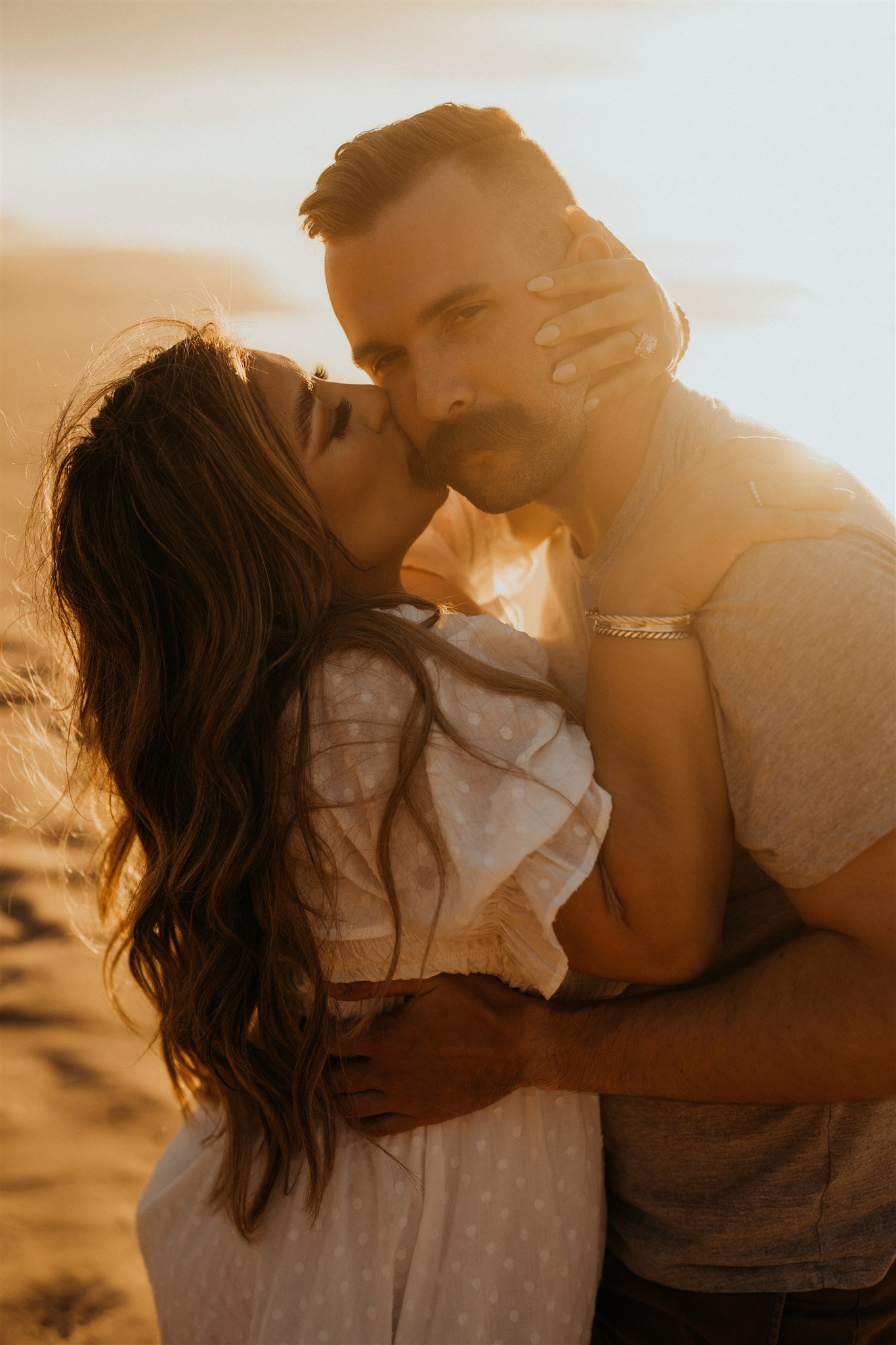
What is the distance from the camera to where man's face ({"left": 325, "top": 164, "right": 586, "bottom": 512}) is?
8.23 feet

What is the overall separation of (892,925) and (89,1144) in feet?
13.7

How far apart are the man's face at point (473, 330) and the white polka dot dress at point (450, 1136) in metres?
0.62

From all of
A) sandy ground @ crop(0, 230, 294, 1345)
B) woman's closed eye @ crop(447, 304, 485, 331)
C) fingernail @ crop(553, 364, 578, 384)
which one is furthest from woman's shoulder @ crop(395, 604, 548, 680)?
sandy ground @ crop(0, 230, 294, 1345)

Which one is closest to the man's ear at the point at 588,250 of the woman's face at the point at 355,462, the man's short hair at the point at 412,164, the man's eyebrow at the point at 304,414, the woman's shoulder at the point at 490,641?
the man's short hair at the point at 412,164

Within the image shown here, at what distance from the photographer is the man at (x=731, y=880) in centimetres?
170

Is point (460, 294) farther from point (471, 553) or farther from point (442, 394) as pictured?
point (471, 553)

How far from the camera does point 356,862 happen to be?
1845mm

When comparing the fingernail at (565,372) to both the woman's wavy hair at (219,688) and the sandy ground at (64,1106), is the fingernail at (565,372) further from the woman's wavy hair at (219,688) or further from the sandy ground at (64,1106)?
the sandy ground at (64,1106)

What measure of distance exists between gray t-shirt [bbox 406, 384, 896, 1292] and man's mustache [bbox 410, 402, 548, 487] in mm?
341

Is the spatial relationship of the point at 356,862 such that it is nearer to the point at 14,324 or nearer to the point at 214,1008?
the point at 214,1008

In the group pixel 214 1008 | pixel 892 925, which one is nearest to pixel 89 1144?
pixel 214 1008

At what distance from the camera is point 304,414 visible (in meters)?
2.36

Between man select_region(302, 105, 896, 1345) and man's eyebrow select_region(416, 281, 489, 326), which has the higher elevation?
man's eyebrow select_region(416, 281, 489, 326)

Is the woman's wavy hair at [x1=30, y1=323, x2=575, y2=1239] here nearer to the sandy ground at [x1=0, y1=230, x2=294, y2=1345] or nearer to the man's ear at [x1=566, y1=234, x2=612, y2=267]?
the sandy ground at [x1=0, y1=230, x2=294, y2=1345]
